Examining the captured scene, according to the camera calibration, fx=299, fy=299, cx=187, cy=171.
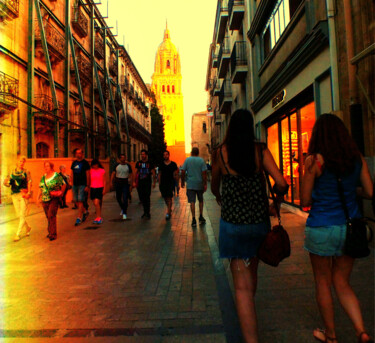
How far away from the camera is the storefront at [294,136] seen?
27.0 feet

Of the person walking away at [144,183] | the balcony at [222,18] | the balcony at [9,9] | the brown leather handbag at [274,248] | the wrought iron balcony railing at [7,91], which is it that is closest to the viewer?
the brown leather handbag at [274,248]

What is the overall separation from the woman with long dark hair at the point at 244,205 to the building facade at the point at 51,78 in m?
12.4

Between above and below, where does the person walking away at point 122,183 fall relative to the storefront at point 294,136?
below

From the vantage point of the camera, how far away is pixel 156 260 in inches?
183

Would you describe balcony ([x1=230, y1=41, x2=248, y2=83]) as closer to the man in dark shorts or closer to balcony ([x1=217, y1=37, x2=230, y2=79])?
balcony ([x1=217, y1=37, x2=230, y2=79])

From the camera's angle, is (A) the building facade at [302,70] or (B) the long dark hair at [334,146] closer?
(B) the long dark hair at [334,146]

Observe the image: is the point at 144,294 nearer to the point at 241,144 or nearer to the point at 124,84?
the point at 241,144

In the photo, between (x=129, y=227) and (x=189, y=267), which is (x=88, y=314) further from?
(x=129, y=227)

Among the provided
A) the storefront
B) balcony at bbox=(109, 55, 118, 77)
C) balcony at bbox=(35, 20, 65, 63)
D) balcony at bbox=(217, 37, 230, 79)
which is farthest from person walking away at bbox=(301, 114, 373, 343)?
balcony at bbox=(109, 55, 118, 77)

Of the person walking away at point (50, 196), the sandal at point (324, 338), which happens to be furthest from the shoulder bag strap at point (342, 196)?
the person walking away at point (50, 196)

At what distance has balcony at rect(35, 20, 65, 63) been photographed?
52.0ft

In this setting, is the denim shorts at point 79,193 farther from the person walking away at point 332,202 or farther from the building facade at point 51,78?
the person walking away at point 332,202

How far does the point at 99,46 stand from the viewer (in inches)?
1003

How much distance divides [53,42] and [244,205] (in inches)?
749
